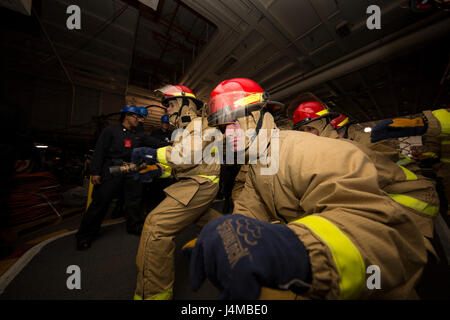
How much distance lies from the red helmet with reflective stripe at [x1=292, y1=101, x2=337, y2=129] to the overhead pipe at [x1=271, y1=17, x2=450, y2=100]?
2.04 meters

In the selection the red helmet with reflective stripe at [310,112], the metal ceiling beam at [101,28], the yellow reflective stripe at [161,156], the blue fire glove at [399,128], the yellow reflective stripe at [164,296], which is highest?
the metal ceiling beam at [101,28]

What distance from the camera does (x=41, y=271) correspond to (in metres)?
1.80

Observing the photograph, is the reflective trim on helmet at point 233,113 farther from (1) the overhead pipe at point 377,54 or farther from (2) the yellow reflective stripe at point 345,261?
(1) the overhead pipe at point 377,54

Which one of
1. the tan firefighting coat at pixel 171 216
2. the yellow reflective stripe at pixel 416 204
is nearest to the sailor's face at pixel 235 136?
the tan firefighting coat at pixel 171 216

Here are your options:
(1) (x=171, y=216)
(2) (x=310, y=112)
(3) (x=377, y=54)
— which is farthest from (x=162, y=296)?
(3) (x=377, y=54)

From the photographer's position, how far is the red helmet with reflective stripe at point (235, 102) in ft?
4.25

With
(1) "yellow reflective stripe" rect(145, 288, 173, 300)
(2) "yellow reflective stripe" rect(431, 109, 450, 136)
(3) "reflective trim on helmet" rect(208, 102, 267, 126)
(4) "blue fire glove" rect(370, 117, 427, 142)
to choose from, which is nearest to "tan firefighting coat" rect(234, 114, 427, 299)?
(3) "reflective trim on helmet" rect(208, 102, 267, 126)

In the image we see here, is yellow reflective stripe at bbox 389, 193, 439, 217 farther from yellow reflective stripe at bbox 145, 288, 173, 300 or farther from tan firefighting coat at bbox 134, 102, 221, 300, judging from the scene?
yellow reflective stripe at bbox 145, 288, 173, 300

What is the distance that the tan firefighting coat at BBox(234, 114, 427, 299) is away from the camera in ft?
1.63

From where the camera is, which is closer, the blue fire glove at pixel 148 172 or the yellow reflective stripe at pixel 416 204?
the yellow reflective stripe at pixel 416 204

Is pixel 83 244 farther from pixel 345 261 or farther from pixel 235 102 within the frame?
pixel 345 261

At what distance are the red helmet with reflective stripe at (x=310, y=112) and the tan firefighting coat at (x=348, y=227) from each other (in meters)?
1.95

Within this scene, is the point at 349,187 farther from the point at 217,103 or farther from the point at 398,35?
the point at 398,35

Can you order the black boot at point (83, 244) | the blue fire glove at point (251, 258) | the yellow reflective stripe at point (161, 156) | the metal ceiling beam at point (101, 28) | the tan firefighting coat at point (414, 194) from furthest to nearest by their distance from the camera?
the metal ceiling beam at point (101, 28) → the black boot at point (83, 244) → the yellow reflective stripe at point (161, 156) → the tan firefighting coat at point (414, 194) → the blue fire glove at point (251, 258)
